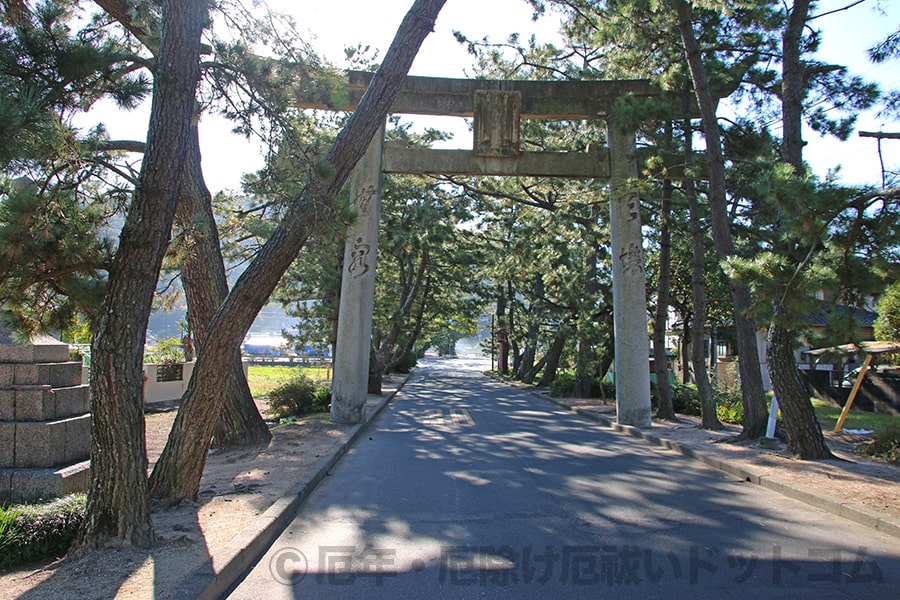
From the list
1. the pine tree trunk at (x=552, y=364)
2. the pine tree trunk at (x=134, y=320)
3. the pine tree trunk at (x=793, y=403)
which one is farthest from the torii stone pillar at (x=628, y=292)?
the pine tree trunk at (x=552, y=364)

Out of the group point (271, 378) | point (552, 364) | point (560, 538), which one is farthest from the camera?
point (271, 378)

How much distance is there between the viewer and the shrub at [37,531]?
200 inches

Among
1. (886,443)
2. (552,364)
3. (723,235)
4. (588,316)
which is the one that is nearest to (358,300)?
(723,235)

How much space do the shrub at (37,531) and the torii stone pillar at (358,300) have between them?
9452mm

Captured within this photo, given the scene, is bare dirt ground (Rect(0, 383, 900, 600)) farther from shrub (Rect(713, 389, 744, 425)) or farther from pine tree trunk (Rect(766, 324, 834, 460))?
shrub (Rect(713, 389, 744, 425))

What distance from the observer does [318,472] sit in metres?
8.83

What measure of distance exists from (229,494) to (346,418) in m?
7.57

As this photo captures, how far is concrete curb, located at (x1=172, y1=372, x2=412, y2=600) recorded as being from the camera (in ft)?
14.4

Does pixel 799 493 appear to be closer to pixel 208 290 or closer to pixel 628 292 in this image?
pixel 628 292

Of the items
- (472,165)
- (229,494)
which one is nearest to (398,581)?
(229,494)

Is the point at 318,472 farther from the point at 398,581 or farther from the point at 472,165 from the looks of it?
the point at 472,165

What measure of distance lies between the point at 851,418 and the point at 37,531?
19.1 metres

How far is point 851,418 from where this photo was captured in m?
17.7

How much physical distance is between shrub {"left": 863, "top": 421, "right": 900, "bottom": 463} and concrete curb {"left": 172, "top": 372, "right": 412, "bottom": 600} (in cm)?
897
